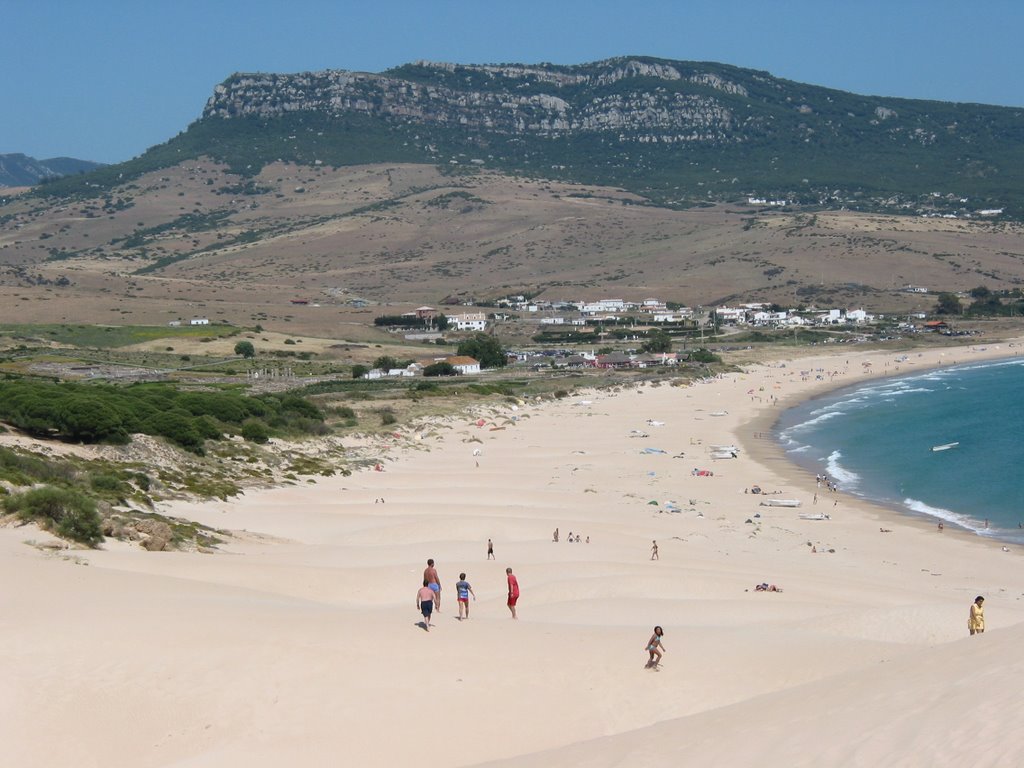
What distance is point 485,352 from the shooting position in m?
85.2

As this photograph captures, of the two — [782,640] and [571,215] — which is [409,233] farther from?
[782,640]

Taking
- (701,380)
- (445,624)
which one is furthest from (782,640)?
(701,380)

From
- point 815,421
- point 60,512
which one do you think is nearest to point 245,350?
point 815,421

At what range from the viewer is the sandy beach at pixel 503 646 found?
11.3m

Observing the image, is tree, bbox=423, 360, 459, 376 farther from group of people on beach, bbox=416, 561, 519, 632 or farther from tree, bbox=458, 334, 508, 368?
group of people on beach, bbox=416, 561, 519, 632

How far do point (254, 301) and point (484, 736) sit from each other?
126 m

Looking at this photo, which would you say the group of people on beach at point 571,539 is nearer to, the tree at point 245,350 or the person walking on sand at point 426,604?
the person walking on sand at point 426,604

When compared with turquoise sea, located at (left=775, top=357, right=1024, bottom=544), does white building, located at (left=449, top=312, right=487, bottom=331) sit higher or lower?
higher

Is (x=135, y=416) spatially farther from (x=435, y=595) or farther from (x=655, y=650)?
(x=655, y=650)

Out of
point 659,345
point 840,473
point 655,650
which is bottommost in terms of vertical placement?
point 840,473

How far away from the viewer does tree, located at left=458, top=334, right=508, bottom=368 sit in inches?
3346

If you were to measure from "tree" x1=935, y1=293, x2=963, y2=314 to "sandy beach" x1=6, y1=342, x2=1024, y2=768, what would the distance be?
340 feet

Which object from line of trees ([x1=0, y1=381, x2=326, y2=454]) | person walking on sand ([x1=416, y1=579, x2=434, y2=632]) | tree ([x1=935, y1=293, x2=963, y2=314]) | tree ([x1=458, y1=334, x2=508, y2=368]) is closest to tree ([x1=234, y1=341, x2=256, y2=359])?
tree ([x1=458, y1=334, x2=508, y2=368])

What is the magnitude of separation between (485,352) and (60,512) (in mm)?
65502
